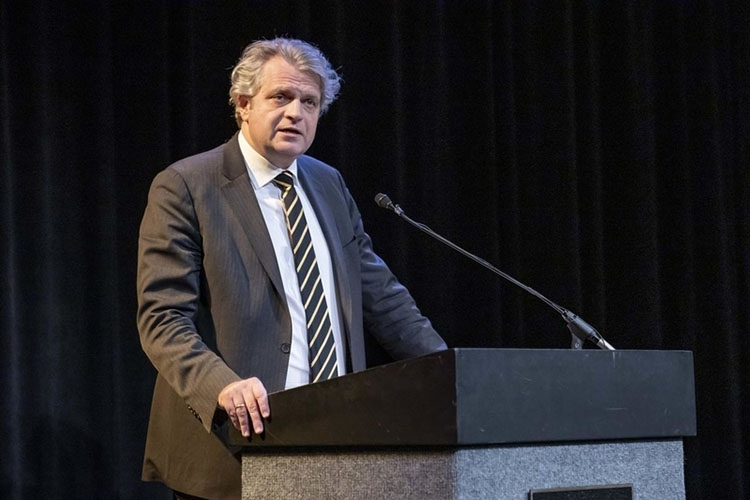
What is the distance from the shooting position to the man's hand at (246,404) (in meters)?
1.61

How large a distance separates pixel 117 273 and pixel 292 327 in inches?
38.1

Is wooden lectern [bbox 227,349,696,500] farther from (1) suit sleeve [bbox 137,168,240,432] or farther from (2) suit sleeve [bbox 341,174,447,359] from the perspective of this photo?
(2) suit sleeve [bbox 341,174,447,359]

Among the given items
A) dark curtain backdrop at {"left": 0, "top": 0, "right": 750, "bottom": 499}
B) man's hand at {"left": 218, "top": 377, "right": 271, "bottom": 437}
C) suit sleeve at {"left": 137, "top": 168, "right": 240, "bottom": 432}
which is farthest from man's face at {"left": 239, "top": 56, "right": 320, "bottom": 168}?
dark curtain backdrop at {"left": 0, "top": 0, "right": 750, "bottom": 499}

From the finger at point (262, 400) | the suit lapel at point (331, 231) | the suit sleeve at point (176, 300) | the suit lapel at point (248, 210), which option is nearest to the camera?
the finger at point (262, 400)

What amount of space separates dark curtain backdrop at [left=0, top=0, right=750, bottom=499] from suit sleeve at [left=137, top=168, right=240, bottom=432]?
824 millimetres

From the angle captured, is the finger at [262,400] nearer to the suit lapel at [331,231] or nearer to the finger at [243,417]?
the finger at [243,417]

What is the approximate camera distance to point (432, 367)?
1358mm

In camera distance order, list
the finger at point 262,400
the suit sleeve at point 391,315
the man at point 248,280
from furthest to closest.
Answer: the suit sleeve at point 391,315, the man at point 248,280, the finger at point 262,400

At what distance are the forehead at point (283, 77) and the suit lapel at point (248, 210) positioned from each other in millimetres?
171

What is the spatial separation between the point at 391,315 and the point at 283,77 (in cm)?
58

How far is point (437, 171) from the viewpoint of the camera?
3293 millimetres

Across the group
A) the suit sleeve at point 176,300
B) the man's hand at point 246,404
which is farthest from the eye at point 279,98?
the man's hand at point 246,404

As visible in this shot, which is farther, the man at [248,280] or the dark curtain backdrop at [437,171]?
the dark curtain backdrop at [437,171]

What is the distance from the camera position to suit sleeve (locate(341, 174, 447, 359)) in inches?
88.8
